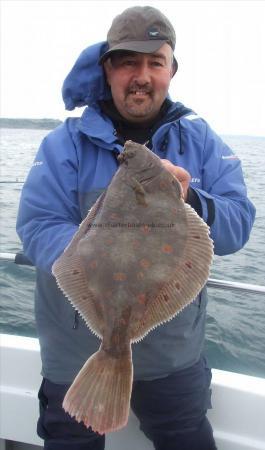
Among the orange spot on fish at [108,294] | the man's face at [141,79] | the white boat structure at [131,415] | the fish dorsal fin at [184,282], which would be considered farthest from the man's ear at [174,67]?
the orange spot on fish at [108,294]

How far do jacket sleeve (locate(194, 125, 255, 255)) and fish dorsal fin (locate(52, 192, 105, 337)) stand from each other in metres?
0.67

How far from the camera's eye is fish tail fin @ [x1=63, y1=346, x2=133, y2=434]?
1.93 m

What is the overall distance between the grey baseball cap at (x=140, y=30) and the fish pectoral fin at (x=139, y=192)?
924 mm

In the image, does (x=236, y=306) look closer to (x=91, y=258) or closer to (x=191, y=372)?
(x=191, y=372)

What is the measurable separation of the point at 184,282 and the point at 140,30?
155cm

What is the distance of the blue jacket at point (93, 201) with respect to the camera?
8.23 feet

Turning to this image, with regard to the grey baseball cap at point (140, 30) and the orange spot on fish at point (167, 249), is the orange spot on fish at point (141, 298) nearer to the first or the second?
the orange spot on fish at point (167, 249)

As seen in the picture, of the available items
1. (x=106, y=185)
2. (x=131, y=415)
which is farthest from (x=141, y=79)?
(x=131, y=415)

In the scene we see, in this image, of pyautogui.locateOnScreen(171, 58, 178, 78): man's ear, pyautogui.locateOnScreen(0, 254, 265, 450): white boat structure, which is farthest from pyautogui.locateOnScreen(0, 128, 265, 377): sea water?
pyautogui.locateOnScreen(171, 58, 178, 78): man's ear

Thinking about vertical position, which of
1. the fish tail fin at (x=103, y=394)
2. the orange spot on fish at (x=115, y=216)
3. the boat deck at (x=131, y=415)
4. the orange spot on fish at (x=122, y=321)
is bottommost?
the boat deck at (x=131, y=415)

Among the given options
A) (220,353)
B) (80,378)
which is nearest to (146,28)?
(80,378)

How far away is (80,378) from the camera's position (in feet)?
6.42

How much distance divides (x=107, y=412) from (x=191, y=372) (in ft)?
2.92

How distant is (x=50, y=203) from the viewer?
250 cm
